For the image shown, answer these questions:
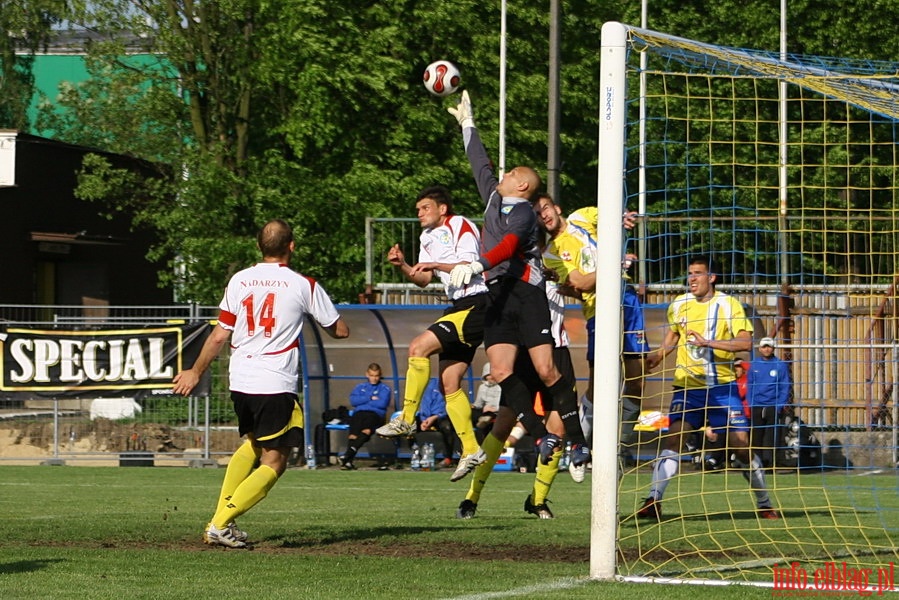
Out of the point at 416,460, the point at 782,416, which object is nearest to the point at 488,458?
the point at 782,416

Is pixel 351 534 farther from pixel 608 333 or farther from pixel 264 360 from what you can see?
pixel 608 333

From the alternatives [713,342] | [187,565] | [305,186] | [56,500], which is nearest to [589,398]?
[713,342]

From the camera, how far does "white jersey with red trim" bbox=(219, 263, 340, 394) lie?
8.66 m

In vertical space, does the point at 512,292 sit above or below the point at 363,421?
above

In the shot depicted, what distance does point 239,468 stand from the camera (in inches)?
352

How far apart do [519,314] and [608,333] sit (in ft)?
9.13

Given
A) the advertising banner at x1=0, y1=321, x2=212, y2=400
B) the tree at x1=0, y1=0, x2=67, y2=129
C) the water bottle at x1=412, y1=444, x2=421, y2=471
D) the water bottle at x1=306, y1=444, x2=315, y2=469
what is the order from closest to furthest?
the advertising banner at x1=0, y1=321, x2=212, y2=400 → the water bottle at x1=412, y1=444, x2=421, y2=471 → the water bottle at x1=306, y1=444, x2=315, y2=469 → the tree at x1=0, y1=0, x2=67, y2=129

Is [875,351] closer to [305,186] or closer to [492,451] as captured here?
[492,451]

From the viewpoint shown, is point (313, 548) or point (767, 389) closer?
point (313, 548)

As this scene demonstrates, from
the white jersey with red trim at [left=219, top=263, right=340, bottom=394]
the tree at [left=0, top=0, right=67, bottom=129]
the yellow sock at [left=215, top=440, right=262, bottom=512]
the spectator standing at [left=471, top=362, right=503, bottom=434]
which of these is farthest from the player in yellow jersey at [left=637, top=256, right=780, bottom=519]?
the tree at [left=0, top=0, right=67, bottom=129]

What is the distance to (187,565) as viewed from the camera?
7719mm

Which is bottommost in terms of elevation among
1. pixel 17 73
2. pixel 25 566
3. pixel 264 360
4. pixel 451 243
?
pixel 25 566

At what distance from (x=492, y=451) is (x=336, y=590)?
3809 millimetres

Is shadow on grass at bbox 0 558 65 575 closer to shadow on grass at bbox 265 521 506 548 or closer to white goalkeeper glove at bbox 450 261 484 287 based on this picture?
shadow on grass at bbox 265 521 506 548
